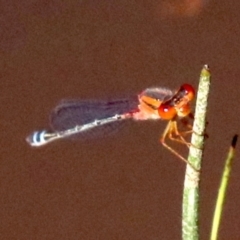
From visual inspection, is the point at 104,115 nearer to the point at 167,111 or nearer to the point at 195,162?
the point at 167,111

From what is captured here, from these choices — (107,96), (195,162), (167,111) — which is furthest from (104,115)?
(107,96)

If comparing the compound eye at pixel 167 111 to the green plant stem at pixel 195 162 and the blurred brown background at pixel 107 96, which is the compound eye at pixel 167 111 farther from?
the blurred brown background at pixel 107 96

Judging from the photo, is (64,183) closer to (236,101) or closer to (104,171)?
(104,171)

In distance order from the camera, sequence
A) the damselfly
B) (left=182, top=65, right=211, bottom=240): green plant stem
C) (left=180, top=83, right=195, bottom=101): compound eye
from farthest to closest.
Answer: the damselfly, (left=180, top=83, right=195, bottom=101): compound eye, (left=182, top=65, right=211, bottom=240): green plant stem

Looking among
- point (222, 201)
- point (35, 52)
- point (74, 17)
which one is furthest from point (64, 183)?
point (222, 201)

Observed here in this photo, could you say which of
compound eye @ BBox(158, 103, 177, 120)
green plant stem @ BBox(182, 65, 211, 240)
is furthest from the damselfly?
green plant stem @ BBox(182, 65, 211, 240)

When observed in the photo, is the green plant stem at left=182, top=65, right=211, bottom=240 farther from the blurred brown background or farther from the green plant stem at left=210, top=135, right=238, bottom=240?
the blurred brown background

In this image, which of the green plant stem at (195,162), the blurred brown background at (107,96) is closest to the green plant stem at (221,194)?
the green plant stem at (195,162)
